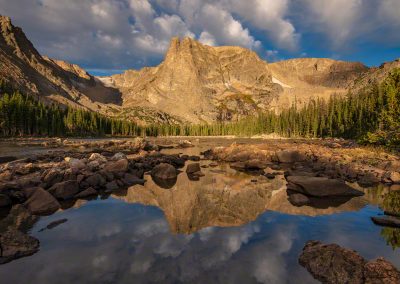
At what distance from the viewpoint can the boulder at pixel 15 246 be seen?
35.1 ft

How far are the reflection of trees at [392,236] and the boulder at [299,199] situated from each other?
18.6ft

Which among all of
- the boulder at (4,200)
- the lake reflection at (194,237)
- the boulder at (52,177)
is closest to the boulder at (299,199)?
the lake reflection at (194,237)

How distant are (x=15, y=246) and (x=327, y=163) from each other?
1249 inches

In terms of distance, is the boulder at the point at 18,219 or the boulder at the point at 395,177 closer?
the boulder at the point at 18,219

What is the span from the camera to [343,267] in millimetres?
9219

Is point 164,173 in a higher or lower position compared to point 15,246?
lower

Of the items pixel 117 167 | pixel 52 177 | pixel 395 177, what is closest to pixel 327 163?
pixel 395 177

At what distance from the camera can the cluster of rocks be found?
26.5m

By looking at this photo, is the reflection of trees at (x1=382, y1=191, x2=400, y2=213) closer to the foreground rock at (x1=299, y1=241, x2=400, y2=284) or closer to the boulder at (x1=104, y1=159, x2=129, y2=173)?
the foreground rock at (x1=299, y1=241, x2=400, y2=284)

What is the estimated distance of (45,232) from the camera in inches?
539

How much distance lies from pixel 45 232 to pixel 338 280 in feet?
42.7

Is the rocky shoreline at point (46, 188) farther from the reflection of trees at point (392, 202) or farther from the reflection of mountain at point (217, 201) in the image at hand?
the reflection of trees at point (392, 202)

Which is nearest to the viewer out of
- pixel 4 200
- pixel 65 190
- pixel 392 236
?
pixel 392 236

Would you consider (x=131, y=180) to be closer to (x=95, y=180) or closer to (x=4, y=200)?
(x=95, y=180)
